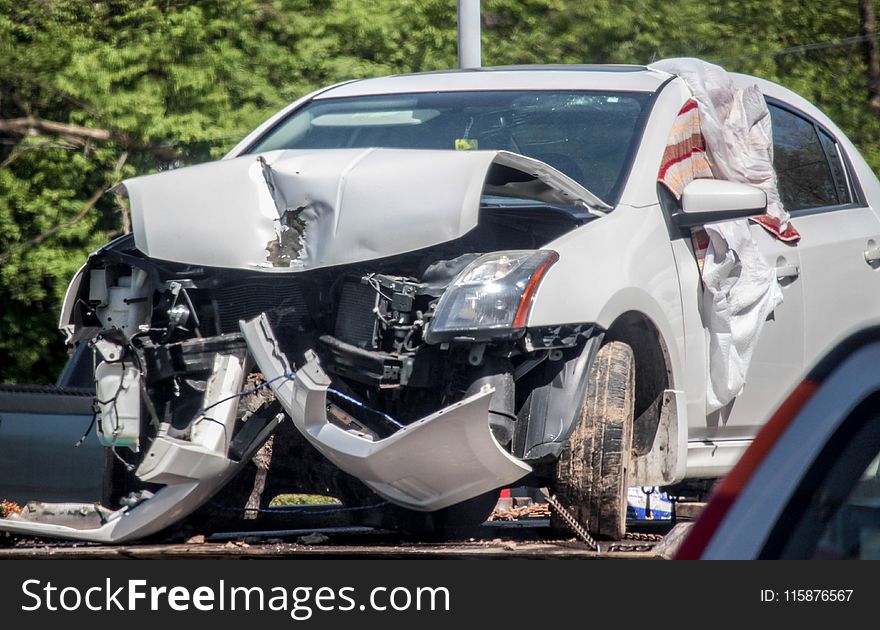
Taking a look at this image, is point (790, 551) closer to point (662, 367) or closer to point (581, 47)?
point (662, 367)

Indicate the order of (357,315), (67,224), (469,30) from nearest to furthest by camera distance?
(357,315) → (469,30) → (67,224)

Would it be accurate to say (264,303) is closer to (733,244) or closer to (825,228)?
(733,244)

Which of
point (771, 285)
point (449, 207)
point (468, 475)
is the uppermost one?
point (449, 207)

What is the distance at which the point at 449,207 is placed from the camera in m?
3.90

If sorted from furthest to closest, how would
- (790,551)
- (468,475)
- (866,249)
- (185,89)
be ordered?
1. (185,89)
2. (866,249)
3. (468,475)
4. (790,551)

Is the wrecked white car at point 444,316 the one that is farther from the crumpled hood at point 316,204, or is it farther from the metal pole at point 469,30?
the metal pole at point 469,30

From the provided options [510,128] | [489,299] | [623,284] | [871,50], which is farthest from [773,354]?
[871,50]

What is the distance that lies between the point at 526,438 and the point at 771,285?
1.60 metres

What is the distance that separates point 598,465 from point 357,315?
87cm

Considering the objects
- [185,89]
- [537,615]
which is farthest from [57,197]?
[537,615]

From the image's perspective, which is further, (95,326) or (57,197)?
(57,197)

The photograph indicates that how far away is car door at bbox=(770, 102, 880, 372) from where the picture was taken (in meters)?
5.45

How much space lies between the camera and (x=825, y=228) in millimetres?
5652

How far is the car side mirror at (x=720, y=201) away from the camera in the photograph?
4.56 meters
